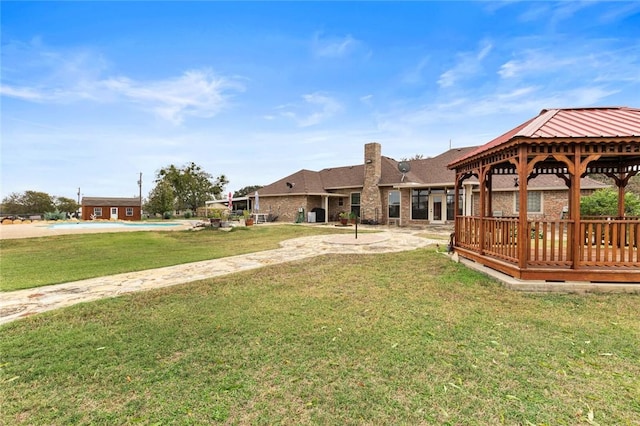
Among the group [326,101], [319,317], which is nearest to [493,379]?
[319,317]

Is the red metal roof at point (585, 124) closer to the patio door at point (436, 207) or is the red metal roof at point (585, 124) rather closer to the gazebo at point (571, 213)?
the gazebo at point (571, 213)

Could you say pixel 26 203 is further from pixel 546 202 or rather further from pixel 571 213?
pixel 546 202

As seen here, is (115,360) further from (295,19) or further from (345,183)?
(345,183)

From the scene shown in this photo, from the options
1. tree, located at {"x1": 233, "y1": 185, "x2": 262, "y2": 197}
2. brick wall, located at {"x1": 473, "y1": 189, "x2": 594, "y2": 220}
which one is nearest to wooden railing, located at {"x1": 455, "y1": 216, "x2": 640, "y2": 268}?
brick wall, located at {"x1": 473, "y1": 189, "x2": 594, "y2": 220}

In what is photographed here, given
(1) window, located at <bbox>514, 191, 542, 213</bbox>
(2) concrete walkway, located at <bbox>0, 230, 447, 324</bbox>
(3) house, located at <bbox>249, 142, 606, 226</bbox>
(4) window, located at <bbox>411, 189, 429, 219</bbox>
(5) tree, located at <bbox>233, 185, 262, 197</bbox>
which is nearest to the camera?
(2) concrete walkway, located at <bbox>0, 230, 447, 324</bbox>

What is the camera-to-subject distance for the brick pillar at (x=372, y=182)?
70.5 ft

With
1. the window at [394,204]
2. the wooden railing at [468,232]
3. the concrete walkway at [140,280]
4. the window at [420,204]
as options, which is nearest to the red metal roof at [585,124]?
the wooden railing at [468,232]

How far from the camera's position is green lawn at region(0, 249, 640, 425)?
2199 millimetres

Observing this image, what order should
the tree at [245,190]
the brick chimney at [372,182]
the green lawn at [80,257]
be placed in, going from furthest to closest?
the tree at [245,190], the brick chimney at [372,182], the green lawn at [80,257]

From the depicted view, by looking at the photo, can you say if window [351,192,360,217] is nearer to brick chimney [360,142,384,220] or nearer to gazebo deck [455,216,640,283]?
brick chimney [360,142,384,220]

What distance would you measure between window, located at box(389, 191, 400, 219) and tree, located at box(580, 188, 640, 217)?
32.1 ft

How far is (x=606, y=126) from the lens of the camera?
5.46 m

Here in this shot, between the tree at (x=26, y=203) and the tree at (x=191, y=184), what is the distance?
15.5 meters

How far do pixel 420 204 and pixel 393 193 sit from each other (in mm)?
2140
